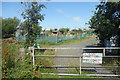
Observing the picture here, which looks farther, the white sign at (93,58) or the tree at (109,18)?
the tree at (109,18)

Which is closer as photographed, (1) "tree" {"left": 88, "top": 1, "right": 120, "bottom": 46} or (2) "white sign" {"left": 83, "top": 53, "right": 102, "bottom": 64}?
(2) "white sign" {"left": 83, "top": 53, "right": 102, "bottom": 64}

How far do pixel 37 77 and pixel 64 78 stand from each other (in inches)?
36.9

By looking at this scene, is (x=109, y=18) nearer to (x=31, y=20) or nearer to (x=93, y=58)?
(x=93, y=58)

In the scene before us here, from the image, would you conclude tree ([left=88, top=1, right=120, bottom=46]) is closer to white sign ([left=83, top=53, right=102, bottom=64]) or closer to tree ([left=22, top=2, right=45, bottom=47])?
white sign ([left=83, top=53, right=102, bottom=64])

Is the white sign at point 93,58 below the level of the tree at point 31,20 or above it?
below

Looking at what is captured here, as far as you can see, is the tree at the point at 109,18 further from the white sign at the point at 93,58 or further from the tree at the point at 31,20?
the tree at the point at 31,20

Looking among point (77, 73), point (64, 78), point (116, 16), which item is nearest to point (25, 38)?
point (64, 78)

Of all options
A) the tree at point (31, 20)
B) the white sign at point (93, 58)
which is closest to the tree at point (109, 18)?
the white sign at point (93, 58)

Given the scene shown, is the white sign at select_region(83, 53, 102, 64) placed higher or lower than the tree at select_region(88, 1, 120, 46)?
lower

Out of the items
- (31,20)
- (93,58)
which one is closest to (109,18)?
(93,58)

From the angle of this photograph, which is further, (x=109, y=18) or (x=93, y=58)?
(x=109, y=18)

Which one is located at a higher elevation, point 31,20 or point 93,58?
point 31,20

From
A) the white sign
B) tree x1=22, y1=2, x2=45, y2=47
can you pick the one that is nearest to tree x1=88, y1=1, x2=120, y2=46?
the white sign

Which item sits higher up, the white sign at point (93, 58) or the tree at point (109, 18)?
the tree at point (109, 18)
